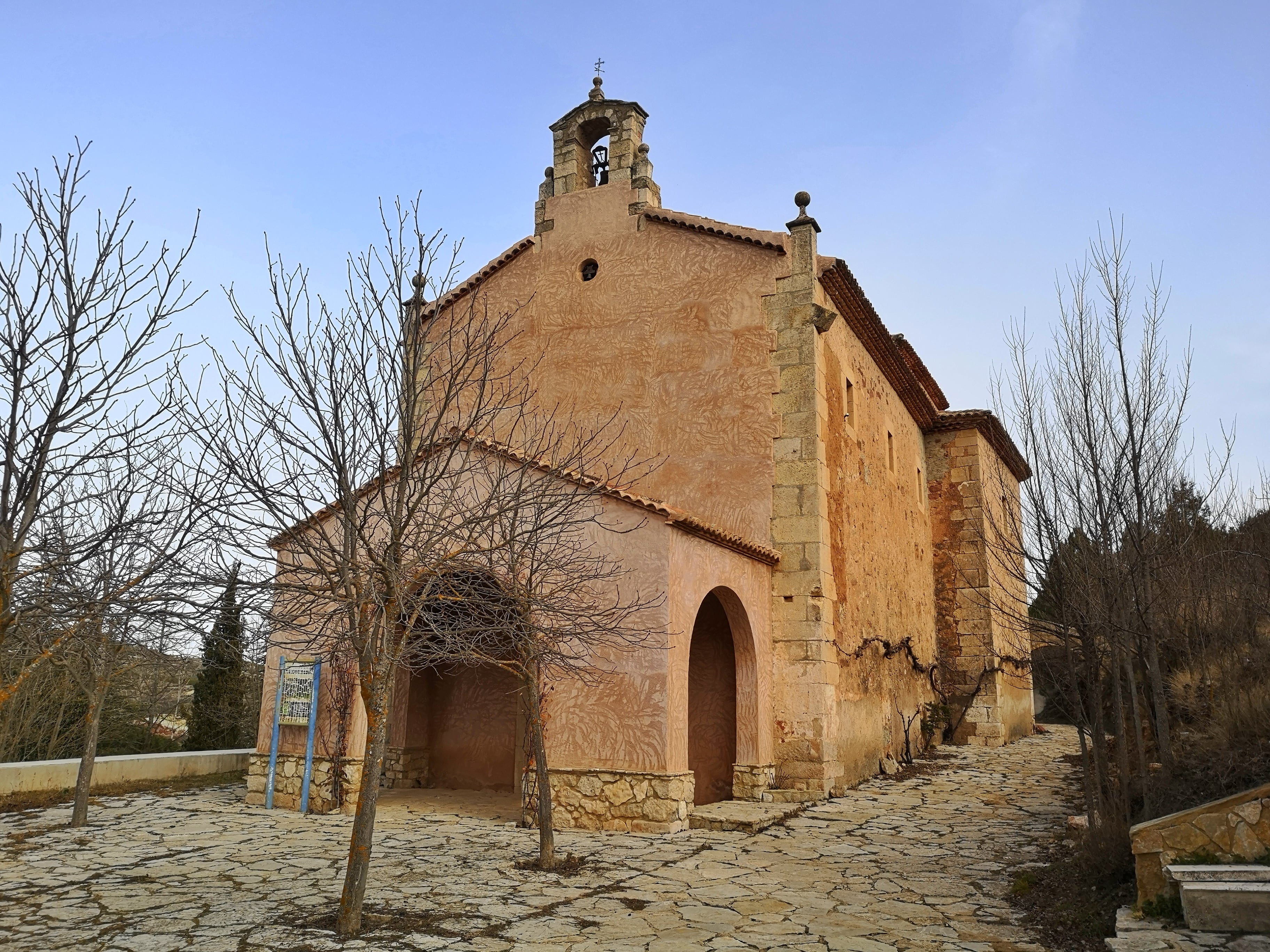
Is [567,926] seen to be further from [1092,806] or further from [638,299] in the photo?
[638,299]

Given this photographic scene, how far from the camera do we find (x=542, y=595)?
26.8 ft

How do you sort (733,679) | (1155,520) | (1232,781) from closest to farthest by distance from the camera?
(1232,781) → (1155,520) → (733,679)

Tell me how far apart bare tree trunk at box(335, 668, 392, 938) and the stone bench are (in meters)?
4.77

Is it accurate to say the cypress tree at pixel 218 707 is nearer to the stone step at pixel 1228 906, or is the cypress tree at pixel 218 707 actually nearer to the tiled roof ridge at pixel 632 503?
the tiled roof ridge at pixel 632 503

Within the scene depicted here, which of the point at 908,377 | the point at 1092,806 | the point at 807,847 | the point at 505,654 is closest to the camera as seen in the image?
the point at 1092,806

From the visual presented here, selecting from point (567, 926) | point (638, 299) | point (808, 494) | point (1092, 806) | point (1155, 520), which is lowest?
point (567, 926)

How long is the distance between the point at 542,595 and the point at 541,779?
166 cm

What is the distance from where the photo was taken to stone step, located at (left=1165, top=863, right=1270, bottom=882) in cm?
489

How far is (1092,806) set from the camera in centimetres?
661

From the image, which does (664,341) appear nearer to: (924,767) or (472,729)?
(472,729)

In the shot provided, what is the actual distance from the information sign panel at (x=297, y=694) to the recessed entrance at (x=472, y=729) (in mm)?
2636

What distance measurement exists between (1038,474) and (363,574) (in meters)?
5.30

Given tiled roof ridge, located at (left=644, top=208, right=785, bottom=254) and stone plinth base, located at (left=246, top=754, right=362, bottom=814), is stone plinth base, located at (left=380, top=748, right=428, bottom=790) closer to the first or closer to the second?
stone plinth base, located at (left=246, top=754, right=362, bottom=814)

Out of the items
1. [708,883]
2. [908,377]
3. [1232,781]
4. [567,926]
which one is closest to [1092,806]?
[1232,781]
